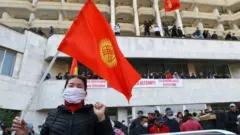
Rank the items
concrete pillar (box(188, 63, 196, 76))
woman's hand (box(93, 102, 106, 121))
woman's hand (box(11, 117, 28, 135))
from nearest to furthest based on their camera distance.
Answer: woman's hand (box(11, 117, 28, 135)), woman's hand (box(93, 102, 106, 121)), concrete pillar (box(188, 63, 196, 76))

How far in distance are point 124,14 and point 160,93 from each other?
13.8m

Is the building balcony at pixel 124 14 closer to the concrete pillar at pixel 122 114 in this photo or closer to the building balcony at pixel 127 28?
the building balcony at pixel 127 28

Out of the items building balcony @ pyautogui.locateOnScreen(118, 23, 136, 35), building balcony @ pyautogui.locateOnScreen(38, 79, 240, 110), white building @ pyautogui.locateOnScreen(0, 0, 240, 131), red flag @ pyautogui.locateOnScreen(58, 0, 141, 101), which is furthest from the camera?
building balcony @ pyautogui.locateOnScreen(118, 23, 136, 35)

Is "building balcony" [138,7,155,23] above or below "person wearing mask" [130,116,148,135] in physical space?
above

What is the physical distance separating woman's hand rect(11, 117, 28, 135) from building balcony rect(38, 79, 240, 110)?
13.2m

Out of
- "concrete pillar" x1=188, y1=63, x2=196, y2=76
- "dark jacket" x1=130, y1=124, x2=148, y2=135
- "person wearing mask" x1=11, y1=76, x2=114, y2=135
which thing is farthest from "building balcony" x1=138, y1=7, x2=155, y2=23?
"person wearing mask" x1=11, y1=76, x2=114, y2=135

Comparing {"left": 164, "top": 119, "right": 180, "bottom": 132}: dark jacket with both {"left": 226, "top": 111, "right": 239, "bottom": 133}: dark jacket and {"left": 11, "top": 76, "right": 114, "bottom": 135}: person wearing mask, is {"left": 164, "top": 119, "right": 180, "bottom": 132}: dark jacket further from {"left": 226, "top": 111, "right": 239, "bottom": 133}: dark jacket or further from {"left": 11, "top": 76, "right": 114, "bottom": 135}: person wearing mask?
{"left": 11, "top": 76, "right": 114, "bottom": 135}: person wearing mask

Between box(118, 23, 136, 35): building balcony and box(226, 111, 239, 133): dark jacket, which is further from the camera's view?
box(118, 23, 136, 35): building balcony

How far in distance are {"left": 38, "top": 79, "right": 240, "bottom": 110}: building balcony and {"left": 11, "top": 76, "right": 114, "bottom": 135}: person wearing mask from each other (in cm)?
1302

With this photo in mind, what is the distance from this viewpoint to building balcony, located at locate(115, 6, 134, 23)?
2725 cm

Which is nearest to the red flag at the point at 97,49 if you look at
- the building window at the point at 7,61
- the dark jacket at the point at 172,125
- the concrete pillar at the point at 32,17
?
the dark jacket at the point at 172,125

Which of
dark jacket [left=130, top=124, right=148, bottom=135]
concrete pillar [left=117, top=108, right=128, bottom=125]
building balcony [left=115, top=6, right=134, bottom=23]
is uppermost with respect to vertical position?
building balcony [left=115, top=6, right=134, bottom=23]

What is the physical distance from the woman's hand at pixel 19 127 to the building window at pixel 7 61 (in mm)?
14050

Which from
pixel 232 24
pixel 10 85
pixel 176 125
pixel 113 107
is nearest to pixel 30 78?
pixel 10 85
